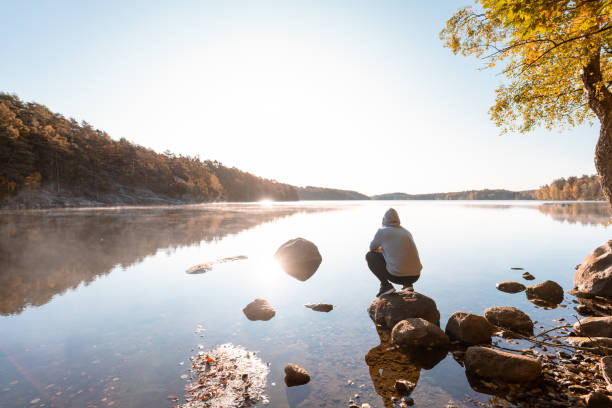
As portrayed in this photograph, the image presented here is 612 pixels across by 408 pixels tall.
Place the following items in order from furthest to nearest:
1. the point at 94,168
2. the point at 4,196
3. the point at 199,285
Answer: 1. the point at 94,168
2. the point at 4,196
3. the point at 199,285

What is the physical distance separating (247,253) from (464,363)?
11.7 metres

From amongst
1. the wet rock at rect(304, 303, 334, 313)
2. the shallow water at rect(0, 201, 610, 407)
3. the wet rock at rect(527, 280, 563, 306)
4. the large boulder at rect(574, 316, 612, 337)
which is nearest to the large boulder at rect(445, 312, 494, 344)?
the shallow water at rect(0, 201, 610, 407)

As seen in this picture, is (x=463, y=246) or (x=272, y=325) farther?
(x=463, y=246)

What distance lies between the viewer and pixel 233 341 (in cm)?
555

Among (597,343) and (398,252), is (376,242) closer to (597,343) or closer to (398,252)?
(398,252)

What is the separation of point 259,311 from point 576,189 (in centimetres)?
19755

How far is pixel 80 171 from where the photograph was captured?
82812 millimetres

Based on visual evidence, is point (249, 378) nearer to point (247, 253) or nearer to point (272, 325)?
point (272, 325)

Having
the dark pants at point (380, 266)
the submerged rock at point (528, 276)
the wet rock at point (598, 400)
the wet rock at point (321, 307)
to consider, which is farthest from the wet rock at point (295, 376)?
the submerged rock at point (528, 276)

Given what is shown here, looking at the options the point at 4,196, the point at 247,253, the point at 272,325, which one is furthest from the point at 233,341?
the point at 4,196

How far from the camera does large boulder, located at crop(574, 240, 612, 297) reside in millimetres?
7781

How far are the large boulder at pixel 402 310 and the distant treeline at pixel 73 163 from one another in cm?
8518

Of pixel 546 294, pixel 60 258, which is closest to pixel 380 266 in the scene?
pixel 546 294

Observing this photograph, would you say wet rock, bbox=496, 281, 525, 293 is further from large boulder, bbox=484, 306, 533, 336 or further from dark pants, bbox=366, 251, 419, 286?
dark pants, bbox=366, 251, 419, 286
